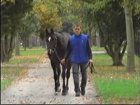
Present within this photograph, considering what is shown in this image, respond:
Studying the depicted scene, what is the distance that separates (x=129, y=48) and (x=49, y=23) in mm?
44015

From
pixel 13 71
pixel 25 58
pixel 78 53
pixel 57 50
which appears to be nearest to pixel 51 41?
pixel 57 50

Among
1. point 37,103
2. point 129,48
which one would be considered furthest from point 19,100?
point 129,48

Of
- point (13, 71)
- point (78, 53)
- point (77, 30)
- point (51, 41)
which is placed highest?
point (77, 30)

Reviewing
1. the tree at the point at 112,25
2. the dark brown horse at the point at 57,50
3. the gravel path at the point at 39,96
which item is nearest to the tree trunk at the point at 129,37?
the tree at the point at 112,25

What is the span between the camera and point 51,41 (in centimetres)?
1717

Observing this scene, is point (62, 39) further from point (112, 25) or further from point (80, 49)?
point (112, 25)

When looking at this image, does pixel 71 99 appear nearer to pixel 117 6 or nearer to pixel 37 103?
pixel 37 103

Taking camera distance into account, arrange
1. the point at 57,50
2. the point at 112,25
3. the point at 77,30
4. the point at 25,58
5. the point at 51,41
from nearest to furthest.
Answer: the point at 77,30
the point at 51,41
the point at 57,50
the point at 112,25
the point at 25,58

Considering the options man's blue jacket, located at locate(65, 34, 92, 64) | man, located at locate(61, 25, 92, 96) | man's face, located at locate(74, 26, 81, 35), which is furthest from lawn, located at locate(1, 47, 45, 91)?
man's face, located at locate(74, 26, 81, 35)

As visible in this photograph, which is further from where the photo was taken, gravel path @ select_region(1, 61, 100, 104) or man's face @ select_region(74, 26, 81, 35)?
man's face @ select_region(74, 26, 81, 35)

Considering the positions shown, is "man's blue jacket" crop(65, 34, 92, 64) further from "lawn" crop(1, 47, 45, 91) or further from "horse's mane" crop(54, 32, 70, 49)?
"lawn" crop(1, 47, 45, 91)

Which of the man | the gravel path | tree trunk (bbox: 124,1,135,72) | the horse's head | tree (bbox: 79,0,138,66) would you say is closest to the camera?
the gravel path

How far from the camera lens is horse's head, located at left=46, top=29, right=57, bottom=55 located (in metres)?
17.2

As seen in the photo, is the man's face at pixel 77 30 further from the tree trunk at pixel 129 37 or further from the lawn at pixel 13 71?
the tree trunk at pixel 129 37
